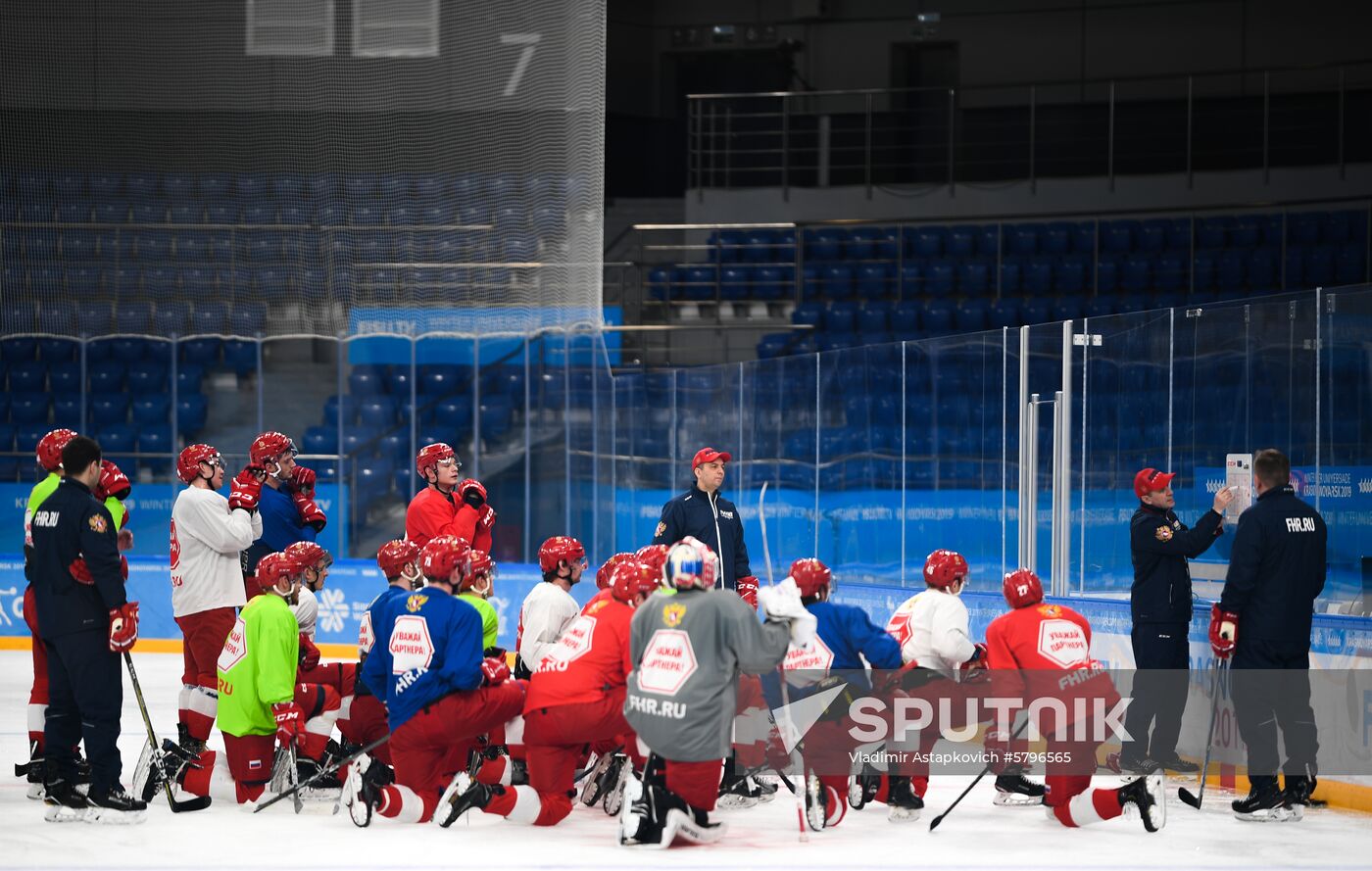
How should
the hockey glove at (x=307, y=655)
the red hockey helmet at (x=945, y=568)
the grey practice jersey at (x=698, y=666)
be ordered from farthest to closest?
the hockey glove at (x=307, y=655), the red hockey helmet at (x=945, y=568), the grey practice jersey at (x=698, y=666)

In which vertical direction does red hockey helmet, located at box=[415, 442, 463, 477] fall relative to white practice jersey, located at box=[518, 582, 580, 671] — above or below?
above

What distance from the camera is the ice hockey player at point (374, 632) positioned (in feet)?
21.5

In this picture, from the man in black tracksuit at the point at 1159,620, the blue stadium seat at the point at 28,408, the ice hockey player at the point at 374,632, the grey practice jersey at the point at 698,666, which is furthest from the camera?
the blue stadium seat at the point at 28,408

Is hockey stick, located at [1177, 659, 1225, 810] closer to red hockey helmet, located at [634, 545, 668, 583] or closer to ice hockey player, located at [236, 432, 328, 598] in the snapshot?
red hockey helmet, located at [634, 545, 668, 583]

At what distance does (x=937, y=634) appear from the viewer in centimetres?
667

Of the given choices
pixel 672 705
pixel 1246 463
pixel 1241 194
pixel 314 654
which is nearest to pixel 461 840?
pixel 672 705

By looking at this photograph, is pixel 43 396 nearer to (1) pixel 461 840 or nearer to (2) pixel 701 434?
(2) pixel 701 434

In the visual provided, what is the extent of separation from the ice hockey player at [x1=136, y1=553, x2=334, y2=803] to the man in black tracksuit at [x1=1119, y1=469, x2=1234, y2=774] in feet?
12.2

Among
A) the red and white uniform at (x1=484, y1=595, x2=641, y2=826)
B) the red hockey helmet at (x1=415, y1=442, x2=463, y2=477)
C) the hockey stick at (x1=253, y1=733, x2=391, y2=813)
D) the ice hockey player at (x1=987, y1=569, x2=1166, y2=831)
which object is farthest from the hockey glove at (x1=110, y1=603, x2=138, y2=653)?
the ice hockey player at (x1=987, y1=569, x2=1166, y2=831)

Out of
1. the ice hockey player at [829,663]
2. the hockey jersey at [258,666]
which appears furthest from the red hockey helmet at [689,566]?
the hockey jersey at [258,666]

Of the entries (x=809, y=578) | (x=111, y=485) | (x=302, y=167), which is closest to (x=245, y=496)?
(x=111, y=485)

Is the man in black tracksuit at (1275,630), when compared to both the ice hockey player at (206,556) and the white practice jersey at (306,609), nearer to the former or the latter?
the white practice jersey at (306,609)

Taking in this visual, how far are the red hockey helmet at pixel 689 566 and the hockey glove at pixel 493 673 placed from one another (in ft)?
3.21

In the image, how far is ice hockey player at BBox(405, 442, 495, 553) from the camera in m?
8.41
